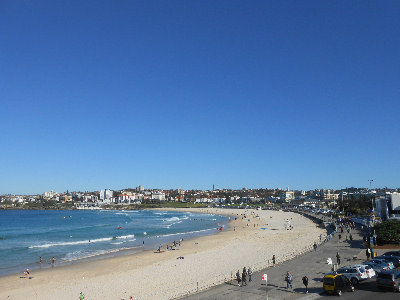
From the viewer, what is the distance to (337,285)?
50.4ft

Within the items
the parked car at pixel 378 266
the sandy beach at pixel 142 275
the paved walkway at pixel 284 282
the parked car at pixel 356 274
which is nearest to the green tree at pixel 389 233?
the paved walkway at pixel 284 282

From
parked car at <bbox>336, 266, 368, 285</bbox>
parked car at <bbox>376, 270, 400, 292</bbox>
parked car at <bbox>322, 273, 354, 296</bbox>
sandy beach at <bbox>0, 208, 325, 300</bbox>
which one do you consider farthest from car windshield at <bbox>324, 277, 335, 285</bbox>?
sandy beach at <bbox>0, 208, 325, 300</bbox>

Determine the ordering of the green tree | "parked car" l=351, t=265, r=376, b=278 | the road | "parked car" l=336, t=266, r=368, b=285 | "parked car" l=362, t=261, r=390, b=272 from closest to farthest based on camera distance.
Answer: the road
"parked car" l=336, t=266, r=368, b=285
"parked car" l=351, t=265, r=376, b=278
"parked car" l=362, t=261, r=390, b=272
the green tree

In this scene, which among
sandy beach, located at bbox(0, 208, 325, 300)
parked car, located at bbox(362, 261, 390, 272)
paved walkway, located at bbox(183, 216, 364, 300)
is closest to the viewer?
paved walkway, located at bbox(183, 216, 364, 300)

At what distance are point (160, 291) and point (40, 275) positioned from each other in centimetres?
1302

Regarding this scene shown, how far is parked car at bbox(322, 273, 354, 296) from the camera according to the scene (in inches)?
605

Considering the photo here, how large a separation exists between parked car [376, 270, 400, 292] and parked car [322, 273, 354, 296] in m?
1.35

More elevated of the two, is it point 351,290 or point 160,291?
point 351,290

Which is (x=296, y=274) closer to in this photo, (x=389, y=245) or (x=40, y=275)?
(x=389, y=245)

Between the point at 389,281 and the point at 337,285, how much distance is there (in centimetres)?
245

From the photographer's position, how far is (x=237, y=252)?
113 ft

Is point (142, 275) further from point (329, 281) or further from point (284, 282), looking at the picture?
point (329, 281)

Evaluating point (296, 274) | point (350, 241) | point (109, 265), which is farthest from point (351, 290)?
point (109, 265)

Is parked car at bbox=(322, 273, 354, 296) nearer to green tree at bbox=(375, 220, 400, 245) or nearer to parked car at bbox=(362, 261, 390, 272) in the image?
parked car at bbox=(362, 261, 390, 272)
